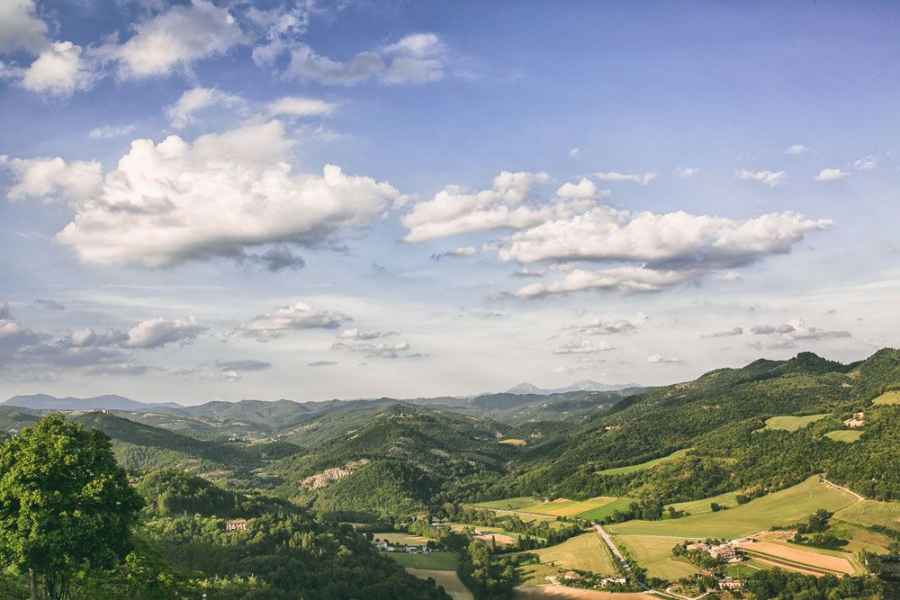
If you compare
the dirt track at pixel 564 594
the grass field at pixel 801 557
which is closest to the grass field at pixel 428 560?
the dirt track at pixel 564 594

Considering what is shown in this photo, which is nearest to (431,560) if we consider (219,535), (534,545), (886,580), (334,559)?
(534,545)

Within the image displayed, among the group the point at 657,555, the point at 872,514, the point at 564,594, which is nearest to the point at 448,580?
the point at 564,594

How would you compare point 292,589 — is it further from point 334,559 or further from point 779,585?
point 779,585

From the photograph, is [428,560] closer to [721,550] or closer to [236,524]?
[236,524]

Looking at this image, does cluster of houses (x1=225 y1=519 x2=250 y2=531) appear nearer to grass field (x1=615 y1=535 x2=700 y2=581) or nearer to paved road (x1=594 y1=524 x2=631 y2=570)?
paved road (x1=594 y1=524 x2=631 y2=570)

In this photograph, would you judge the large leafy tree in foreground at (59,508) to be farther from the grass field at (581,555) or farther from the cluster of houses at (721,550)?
the cluster of houses at (721,550)

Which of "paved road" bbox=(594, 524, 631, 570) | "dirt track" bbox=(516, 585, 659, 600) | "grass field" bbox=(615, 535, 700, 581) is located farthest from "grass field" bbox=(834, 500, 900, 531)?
"dirt track" bbox=(516, 585, 659, 600)
